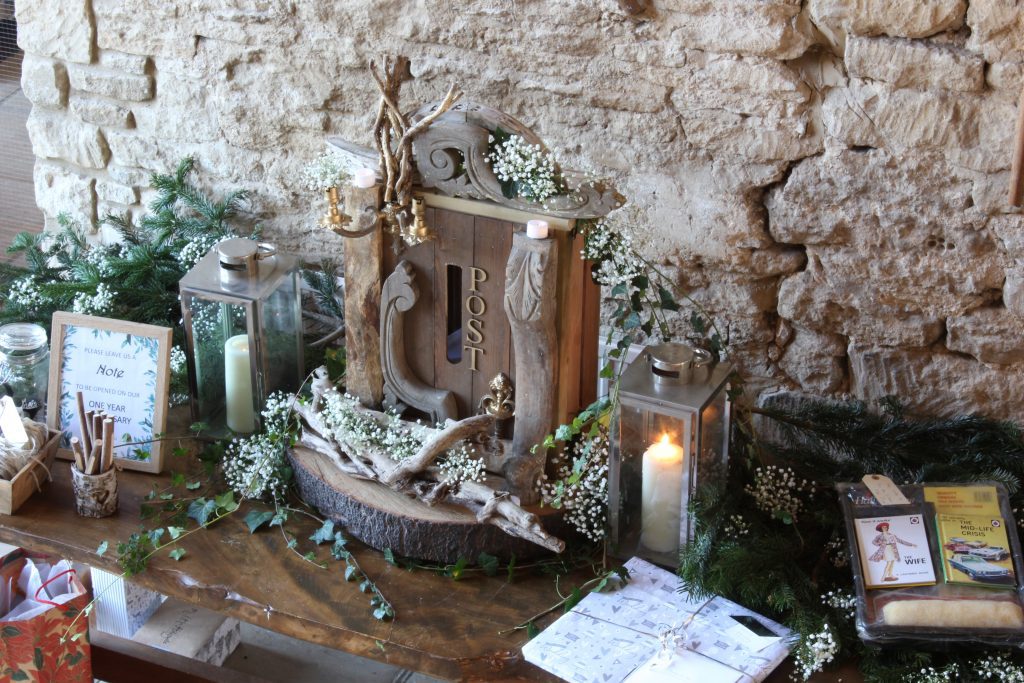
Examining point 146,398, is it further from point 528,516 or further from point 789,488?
point 789,488

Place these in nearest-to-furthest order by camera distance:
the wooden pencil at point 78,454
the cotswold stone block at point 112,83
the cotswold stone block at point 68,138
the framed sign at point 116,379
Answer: the wooden pencil at point 78,454
the framed sign at point 116,379
the cotswold stone block at point 112,83
the cotswold stone block at point 68,138

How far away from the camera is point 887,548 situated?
1819mm

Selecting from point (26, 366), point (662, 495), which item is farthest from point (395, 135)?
point (26, 366)

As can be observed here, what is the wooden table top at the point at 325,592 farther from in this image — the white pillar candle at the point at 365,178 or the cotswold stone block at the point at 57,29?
the cotswold stone block at the point at 57,29

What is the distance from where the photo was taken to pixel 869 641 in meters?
1.74

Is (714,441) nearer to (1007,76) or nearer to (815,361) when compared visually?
(815,361)

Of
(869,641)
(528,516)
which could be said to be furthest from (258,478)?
(869,641)

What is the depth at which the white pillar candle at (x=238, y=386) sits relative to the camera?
2.20 metres

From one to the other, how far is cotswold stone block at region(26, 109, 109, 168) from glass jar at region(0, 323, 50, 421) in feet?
1.88

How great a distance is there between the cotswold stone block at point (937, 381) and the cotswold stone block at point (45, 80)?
180 cm

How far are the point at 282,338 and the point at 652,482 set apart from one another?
2.50 ft

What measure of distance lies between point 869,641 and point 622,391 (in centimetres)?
51

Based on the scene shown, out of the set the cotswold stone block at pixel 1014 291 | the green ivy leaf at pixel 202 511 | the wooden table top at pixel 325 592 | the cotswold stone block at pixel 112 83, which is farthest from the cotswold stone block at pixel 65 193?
the cotswold stone block at pixel 1014 291

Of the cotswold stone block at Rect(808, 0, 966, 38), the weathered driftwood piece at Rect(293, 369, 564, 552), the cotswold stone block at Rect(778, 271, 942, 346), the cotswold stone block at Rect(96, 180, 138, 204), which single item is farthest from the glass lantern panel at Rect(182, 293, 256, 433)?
the cotswold stone block at Rect(808, 0, 966, 38)
